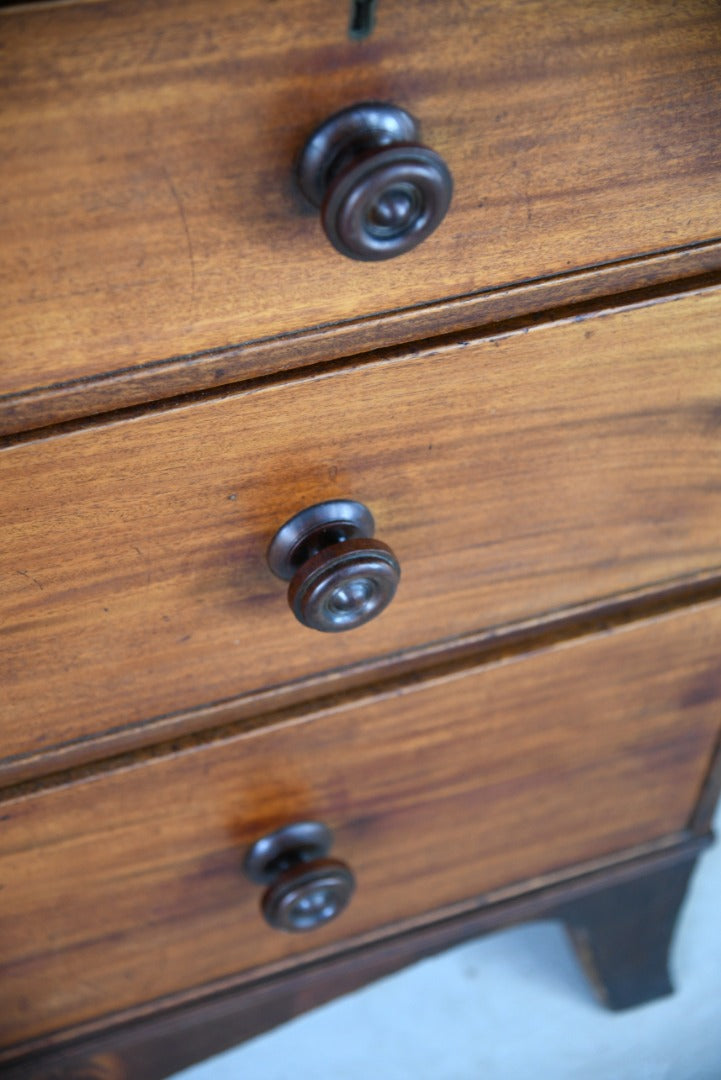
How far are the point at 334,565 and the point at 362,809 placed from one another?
22cm

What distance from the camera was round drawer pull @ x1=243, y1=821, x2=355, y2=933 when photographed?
0.51m

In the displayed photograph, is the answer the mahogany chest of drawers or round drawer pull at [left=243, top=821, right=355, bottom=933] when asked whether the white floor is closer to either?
the mahogany chest of drawers

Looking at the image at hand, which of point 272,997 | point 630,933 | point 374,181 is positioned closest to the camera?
point 374,181

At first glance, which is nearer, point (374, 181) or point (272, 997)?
point (374, 181)

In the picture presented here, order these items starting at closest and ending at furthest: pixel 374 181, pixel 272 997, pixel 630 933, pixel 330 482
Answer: pixel 374 181
pixel 330 482
pixel 272 997
pixel 630 933

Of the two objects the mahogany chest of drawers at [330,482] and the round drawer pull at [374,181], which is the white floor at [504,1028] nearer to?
→ the mahogany chest of drawers at [330,482]

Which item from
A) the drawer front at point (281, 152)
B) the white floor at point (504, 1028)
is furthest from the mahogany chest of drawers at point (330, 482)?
the white floor at point (504, 1028)

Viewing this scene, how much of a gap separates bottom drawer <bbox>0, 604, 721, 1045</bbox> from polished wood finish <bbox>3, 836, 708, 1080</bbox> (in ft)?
0.05

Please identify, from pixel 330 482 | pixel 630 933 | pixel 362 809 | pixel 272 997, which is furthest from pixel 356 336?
pixel 630 933

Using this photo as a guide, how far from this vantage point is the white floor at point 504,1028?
76 cm

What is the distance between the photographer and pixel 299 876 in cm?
51

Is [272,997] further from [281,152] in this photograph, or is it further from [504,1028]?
[281,152]

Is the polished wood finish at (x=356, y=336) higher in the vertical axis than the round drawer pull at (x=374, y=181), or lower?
higher

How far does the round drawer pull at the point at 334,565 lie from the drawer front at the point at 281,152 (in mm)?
84
